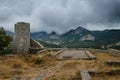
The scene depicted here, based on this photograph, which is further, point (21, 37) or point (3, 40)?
point (3, 40)

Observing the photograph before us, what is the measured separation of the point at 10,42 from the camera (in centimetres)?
3594

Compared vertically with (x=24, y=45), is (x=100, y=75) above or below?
below

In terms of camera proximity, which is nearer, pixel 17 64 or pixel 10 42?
pixel 17 64

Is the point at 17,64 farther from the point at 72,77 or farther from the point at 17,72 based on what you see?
the point at 72,77

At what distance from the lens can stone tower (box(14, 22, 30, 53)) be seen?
33875 mm

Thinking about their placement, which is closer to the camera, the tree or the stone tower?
the stone tower

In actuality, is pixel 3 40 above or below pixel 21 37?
below

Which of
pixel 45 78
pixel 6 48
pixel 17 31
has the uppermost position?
pixel 17 31

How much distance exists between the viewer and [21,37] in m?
34.1

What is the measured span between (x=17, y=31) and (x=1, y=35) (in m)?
2.42

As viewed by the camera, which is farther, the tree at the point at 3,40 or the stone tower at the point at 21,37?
the tree at the point at 3,40

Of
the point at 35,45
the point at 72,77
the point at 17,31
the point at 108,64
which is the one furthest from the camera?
the point at 35,45

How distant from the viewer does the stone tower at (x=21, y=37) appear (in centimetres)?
3388

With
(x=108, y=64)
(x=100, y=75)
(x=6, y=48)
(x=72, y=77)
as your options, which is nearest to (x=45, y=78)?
(x=72, y=77)
